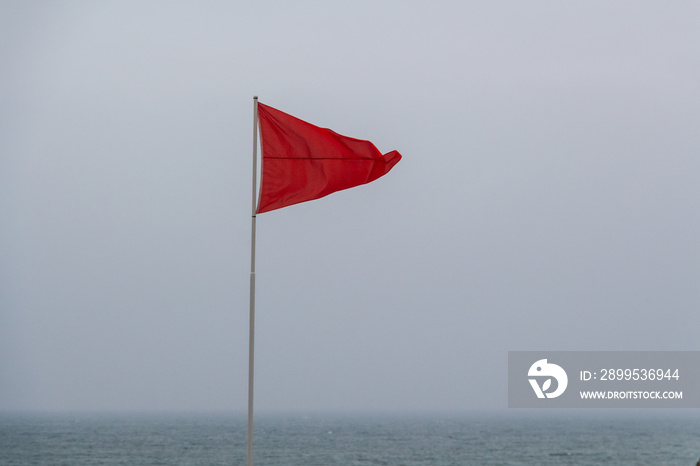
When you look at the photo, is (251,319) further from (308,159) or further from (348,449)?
(348,449)

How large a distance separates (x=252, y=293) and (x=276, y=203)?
1.53 m

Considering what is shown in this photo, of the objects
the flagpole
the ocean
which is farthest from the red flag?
the ocean

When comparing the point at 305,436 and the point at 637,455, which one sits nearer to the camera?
the point at 637,455

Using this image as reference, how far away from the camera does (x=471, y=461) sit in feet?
206

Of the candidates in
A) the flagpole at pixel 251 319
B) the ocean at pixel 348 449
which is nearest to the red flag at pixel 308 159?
the flagpole at pixel 251 319

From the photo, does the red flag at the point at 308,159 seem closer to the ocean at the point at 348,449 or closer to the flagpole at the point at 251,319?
the flagpole at the point at 251,319

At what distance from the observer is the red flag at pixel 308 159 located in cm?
1230

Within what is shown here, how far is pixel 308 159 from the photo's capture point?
1234cm

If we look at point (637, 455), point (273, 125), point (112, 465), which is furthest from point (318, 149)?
point (637, 455)

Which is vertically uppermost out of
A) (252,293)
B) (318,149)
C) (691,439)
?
(318,149)

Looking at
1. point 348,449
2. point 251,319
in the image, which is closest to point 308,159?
point 251,319

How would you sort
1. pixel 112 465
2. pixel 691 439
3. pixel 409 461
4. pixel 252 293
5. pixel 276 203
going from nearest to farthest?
pixel 252 293
pixel 276 203
pixel 112 465
pixel 409 461
pixel 691 439

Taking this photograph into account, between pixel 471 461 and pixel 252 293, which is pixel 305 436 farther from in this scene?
pixel 252 293

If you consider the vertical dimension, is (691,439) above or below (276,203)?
below
